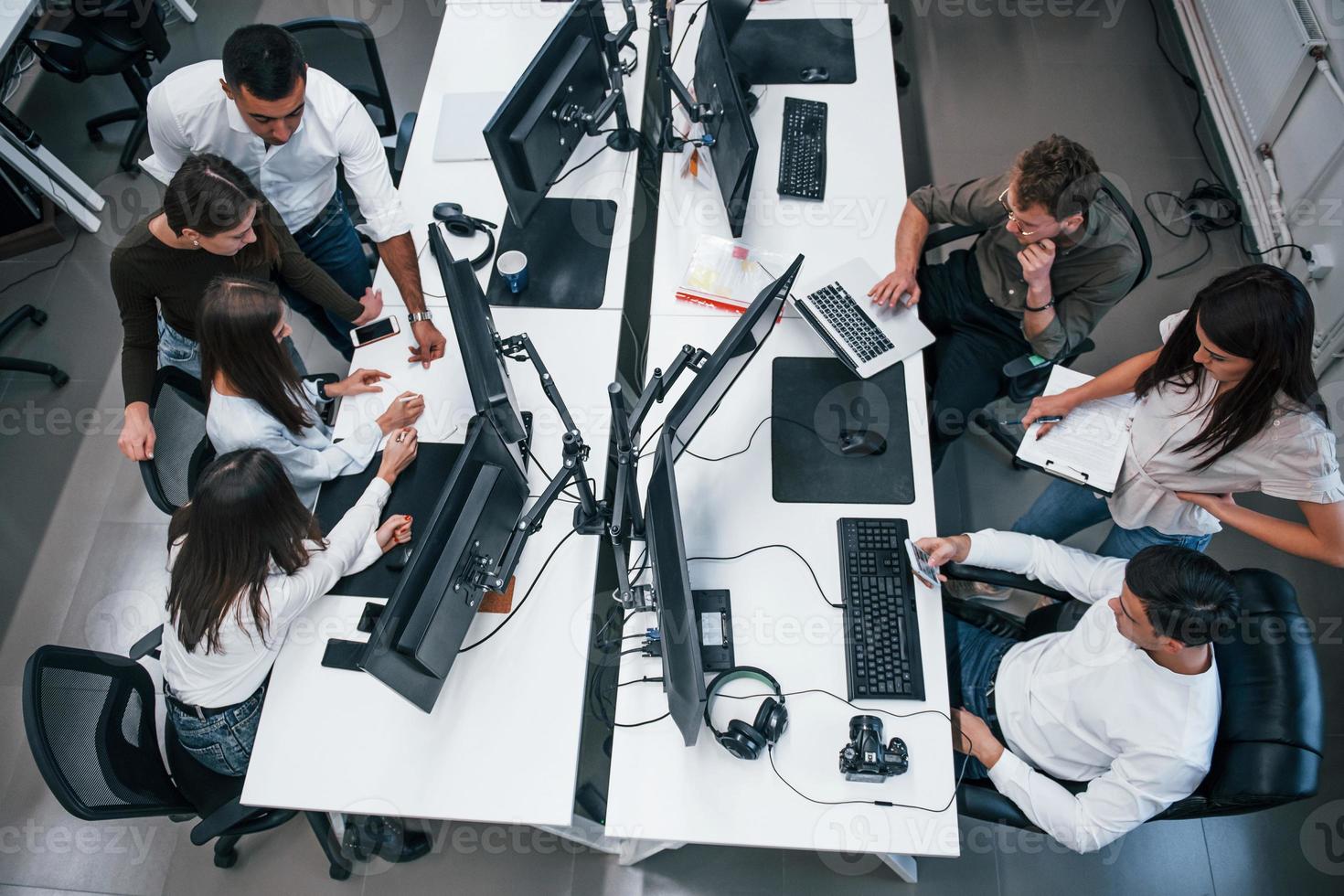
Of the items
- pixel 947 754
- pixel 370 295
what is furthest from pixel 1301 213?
pixel 370 295

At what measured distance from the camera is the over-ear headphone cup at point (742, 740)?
75.4 inches

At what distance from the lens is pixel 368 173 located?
2.57 m

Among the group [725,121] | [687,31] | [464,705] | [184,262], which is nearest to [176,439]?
[184,262]

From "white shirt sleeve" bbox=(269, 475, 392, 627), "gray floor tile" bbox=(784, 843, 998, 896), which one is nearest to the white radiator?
"gray floor tile" bbox=(784, 843, 998, 896)

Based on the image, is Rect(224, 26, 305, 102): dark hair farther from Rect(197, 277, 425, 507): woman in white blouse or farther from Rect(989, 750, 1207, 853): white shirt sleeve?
Rect(989, 750, 1207, 853): white shirt sleeve

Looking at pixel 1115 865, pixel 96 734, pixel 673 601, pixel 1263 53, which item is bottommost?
pixel 1115 865

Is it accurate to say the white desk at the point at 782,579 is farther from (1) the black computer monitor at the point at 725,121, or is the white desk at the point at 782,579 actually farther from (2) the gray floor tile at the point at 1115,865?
(2) the gray floor tile at the point at 1115,865

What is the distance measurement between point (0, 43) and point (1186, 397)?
4.11 meters

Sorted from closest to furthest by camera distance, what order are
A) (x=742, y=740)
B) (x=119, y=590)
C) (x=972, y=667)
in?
1. (x=742, y=740)
2. (x=972, y=667)
3. (x=119, y=590)

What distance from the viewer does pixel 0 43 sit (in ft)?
10.7

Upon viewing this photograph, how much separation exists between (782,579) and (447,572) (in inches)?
33.2

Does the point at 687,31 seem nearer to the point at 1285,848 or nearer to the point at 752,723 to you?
the point at 752,723

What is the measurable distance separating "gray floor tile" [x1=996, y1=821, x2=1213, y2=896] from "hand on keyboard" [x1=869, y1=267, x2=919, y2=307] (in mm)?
1568

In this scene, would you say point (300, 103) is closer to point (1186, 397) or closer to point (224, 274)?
point (224, 274)
